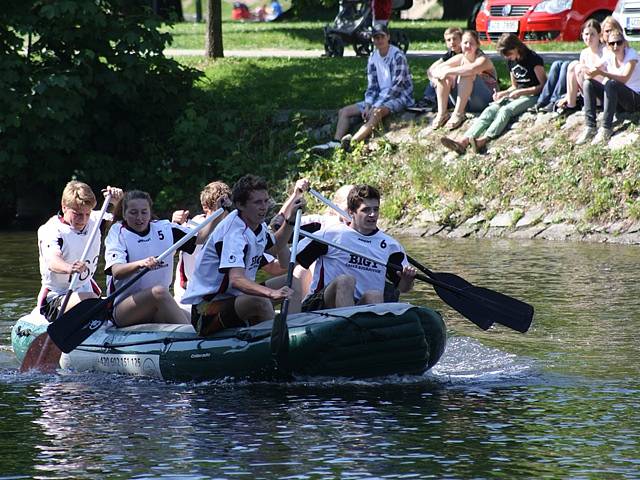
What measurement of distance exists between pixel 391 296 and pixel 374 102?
9055mm

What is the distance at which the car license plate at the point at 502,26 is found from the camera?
75.7 feet

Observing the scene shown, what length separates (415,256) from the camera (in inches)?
619

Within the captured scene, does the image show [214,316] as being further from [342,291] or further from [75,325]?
[75,325]

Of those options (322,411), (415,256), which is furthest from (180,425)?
(415,256)

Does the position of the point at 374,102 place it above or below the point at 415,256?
above

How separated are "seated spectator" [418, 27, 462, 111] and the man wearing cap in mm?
218

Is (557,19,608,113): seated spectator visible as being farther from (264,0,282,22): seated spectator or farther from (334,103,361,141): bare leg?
(264,0,282,22): seated spectator

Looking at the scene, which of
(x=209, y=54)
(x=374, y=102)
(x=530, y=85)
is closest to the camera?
(x=530, y=85)

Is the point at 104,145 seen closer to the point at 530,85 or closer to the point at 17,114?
the point at 17,114

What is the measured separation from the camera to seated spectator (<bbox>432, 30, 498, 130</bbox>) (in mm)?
17812

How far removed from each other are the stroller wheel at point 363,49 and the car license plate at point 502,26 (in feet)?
6.40

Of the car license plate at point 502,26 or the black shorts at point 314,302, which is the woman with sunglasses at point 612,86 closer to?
the car license plate at point 502,26

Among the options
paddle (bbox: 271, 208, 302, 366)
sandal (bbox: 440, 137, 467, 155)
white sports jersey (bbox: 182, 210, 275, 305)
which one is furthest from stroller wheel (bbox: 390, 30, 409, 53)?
paddle (bbox: 271, 208, 302, 366)

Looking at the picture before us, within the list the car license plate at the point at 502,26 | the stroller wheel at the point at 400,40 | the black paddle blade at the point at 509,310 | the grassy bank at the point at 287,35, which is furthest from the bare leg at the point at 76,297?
the grassy bank at the point at 287,35
